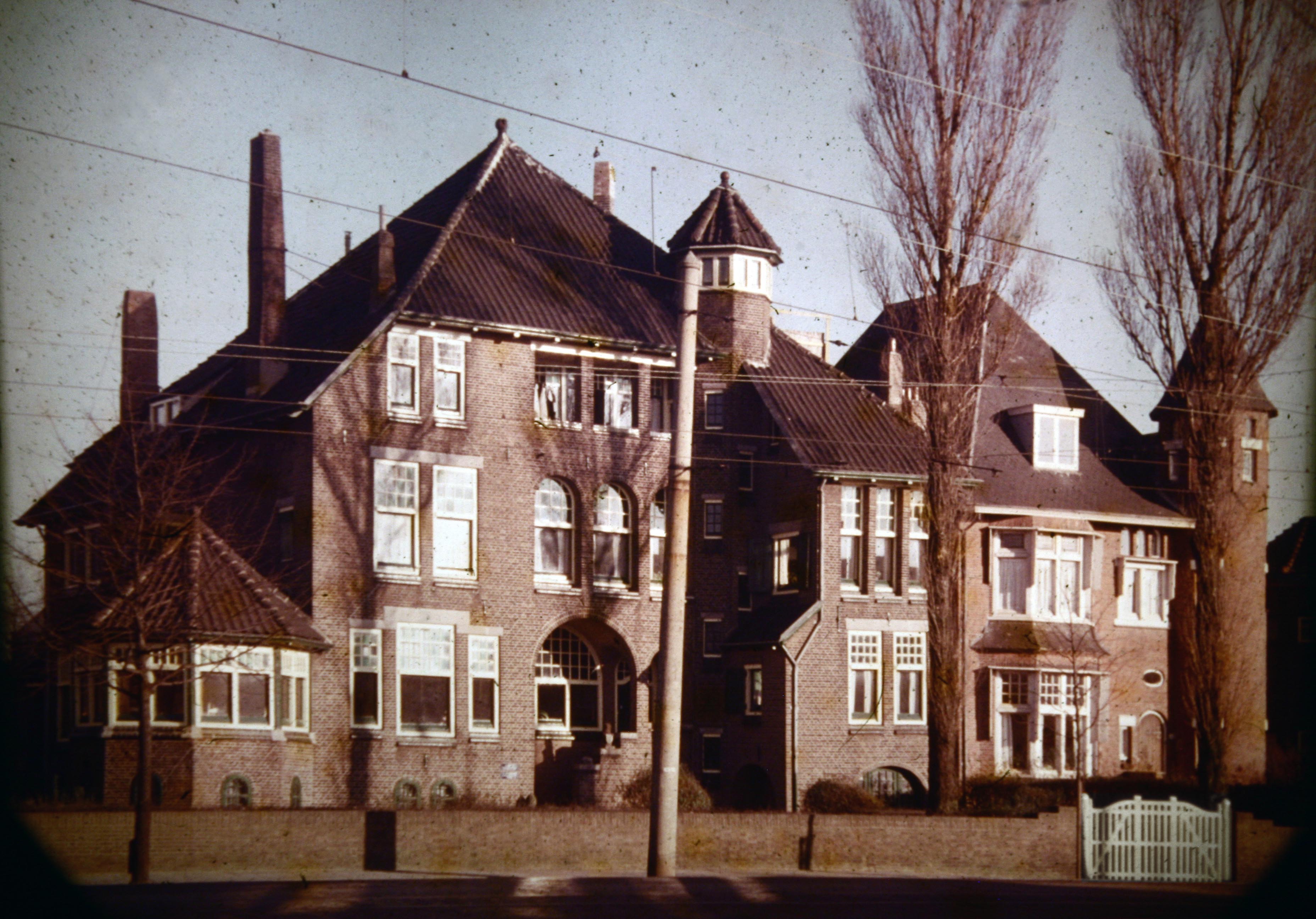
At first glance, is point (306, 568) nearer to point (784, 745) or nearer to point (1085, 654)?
point (784, 745)

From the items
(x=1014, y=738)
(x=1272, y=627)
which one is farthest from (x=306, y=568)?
(x=1272, y=627)

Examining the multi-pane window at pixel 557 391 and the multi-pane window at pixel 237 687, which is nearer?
the multi-pane window at pixel 237 687

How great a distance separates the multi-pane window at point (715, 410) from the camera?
41.6 metres

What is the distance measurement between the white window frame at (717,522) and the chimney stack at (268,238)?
10.8 metres

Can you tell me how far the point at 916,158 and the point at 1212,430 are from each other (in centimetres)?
974

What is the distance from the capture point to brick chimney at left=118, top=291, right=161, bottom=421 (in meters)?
40.4

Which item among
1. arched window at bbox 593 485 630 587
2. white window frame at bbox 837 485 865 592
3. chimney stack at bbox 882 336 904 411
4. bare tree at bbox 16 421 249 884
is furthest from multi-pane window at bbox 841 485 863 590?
bare tree at bbox 16 421 249 884

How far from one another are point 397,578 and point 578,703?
588cm

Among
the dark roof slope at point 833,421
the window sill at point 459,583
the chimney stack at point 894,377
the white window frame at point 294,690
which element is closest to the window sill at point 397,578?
the window sill at point 459,583

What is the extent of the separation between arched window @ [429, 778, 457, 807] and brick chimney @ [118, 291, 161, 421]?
11511mm

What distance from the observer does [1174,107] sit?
129 feet

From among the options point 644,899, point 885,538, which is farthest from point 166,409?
point 644,899

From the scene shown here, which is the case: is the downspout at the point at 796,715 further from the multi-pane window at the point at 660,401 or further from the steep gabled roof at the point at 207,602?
the steep gabled roof at the point at 207,602

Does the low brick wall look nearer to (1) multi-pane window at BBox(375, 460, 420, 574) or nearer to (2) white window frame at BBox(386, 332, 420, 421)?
(1) multi-pane window at BBox(375, 460, 420, 574)
